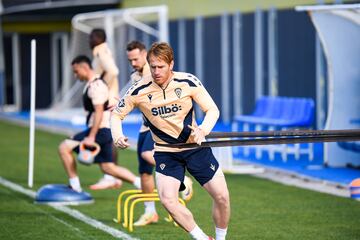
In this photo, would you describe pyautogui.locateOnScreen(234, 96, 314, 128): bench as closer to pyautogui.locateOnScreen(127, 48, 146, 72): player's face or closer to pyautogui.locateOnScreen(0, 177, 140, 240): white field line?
pyautogui.locateOnScreen(0, 177, 140, 240): white field line

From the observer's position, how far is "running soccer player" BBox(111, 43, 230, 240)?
9125mm

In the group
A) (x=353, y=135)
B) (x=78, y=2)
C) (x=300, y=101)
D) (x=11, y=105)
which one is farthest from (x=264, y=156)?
(x=11, y=105)

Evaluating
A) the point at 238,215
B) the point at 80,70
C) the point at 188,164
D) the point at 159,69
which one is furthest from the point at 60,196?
the point at 159,69

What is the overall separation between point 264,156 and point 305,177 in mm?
4033

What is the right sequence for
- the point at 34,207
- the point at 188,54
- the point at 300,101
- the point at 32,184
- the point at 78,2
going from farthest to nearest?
the point at 78,2
the point at 188,54
the point at 300,101
the point at 32,184
the point at 34,207

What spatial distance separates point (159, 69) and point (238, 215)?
4081 millimetres

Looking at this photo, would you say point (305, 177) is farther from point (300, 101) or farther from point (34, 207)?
point (34, 207)

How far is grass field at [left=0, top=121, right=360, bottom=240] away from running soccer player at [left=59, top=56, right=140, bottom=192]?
45 cm

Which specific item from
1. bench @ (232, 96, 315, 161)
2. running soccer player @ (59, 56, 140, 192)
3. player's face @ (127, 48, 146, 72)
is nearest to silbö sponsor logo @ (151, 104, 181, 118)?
player's face @ (127, 48, 146, 72)

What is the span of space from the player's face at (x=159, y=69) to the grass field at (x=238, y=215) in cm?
247

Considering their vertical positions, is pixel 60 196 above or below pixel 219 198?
below

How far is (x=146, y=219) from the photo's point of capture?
39.3ft

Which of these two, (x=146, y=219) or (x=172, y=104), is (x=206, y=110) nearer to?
(x=172, y=104)

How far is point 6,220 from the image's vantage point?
490 inches
